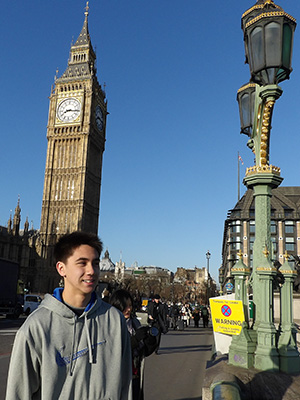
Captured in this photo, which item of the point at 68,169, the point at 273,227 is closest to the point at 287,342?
the point at 68,169

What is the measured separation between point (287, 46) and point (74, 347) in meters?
6.09

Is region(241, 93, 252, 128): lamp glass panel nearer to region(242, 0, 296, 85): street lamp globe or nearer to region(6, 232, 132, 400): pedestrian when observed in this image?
region(242, 0, 296, 85): street lamp globe

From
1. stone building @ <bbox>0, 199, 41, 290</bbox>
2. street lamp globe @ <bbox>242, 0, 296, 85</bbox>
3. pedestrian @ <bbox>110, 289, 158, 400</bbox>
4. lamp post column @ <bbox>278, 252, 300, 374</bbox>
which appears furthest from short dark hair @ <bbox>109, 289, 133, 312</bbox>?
stone building @ <bbox>0, 199, 41, 290</bbox>

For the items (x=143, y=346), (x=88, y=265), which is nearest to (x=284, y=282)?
(x=143, y=346)

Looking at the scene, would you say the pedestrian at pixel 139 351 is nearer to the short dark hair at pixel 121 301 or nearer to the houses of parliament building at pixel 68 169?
the short dark hair at pixel 121 301

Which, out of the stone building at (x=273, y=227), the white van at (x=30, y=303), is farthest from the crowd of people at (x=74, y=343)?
the stone building at (x=273, y=227)

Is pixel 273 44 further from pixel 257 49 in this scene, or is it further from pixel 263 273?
pixel 263 273

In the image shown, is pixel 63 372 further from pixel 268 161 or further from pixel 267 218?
pixel 268 161

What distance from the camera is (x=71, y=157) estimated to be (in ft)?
243

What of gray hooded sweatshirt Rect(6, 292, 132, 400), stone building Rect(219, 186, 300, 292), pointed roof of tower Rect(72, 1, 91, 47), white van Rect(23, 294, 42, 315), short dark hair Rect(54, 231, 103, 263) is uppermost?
pointed roof of tower Rect(72, 1, 91, 47)

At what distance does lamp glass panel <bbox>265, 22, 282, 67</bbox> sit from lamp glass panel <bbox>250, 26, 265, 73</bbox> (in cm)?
9

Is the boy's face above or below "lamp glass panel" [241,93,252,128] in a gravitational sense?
below

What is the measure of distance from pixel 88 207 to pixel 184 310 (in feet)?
166

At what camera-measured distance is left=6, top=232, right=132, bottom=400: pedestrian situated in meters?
1.92
